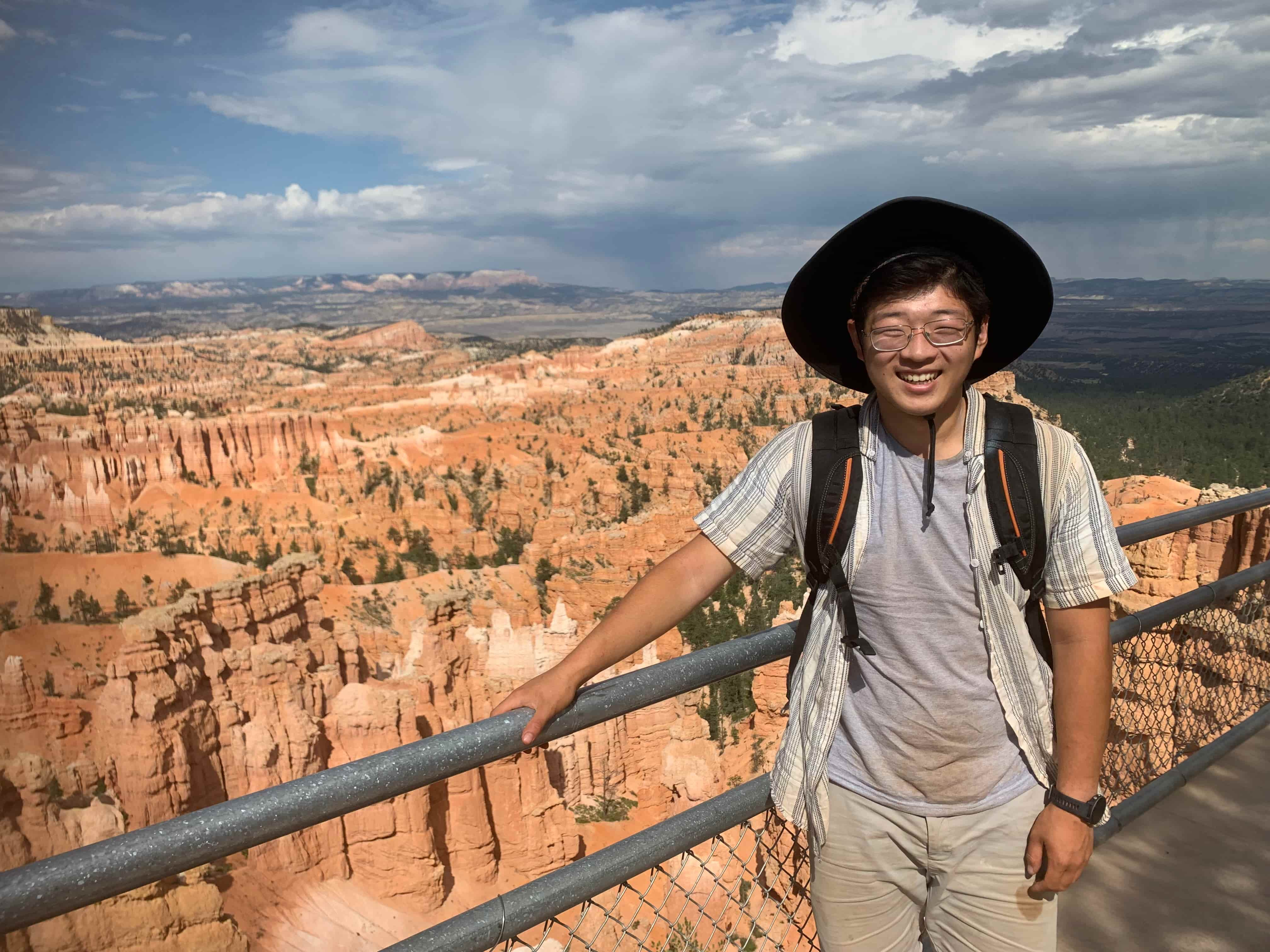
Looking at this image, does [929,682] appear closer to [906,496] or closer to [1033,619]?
[1033,619]

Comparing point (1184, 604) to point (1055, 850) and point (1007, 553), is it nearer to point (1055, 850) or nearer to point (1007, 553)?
point (1055, 850)

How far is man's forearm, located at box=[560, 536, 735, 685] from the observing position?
185 cm

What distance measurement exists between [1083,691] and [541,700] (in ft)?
3.63

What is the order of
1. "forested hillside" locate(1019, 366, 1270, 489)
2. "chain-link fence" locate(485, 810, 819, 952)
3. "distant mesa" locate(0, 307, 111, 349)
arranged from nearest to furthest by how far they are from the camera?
"chain-link fence" locate(485, 810, 819, 952) → "forested hillside" locate(1019, 366, 1270, 489) → "distant mesa" locate(0, 307, 111, 349)

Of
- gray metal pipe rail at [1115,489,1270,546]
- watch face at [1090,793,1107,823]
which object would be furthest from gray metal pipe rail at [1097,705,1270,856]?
watch face at [1090,793,1107,823]

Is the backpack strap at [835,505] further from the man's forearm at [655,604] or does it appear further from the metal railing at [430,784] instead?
the metal railing at [430,784]

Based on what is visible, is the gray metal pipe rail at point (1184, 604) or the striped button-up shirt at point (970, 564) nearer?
the striped button-up shirt at point (970, 564)

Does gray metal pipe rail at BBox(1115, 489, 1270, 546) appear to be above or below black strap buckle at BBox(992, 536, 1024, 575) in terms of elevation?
below

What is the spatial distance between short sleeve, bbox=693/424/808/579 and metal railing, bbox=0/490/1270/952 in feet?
0.80

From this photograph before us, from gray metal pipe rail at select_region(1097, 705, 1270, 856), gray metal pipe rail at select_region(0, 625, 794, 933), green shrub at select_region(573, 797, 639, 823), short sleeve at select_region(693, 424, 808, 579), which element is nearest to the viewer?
gray metal pipe rail at select_region(0, 625, 794, 933)

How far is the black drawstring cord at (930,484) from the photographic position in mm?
1773

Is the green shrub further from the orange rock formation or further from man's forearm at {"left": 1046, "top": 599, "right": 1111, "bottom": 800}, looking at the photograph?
man's forearm at {"left": 1046, "top": 599, "right": 1111, "bottom": 800}

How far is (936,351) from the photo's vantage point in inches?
69.1

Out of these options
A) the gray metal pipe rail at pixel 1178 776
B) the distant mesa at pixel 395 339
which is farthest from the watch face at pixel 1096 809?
the distant mesa at pixel 395 339
